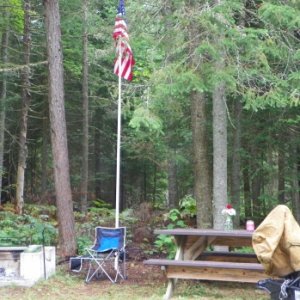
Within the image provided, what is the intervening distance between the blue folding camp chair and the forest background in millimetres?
1344

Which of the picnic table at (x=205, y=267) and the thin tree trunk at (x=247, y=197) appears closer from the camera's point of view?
the picnic table at (x=205, y=267)

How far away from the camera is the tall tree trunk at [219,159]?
7770 millimetres

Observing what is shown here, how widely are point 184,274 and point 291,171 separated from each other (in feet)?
17.8

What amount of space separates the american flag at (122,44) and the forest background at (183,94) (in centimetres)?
34

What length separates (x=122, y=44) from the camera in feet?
28.2

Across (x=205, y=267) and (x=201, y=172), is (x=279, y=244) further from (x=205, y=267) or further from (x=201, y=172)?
(x=201, y=172)

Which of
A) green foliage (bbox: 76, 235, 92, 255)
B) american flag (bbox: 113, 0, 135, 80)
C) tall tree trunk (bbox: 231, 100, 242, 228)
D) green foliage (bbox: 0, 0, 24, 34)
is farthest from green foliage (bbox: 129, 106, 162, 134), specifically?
green foliage (bbox: 0, 0, 24, 34)

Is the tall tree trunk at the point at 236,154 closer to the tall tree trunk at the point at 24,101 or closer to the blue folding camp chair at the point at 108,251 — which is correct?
the blue folding camp chair at the point at 108,251

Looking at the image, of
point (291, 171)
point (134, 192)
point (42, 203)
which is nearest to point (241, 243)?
point (291, 171)

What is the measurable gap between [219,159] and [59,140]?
121 inches

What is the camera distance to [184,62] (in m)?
7.32

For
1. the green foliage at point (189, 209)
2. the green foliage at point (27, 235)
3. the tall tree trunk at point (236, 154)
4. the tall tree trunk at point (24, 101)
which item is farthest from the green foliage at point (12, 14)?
the green foliage at point (189, 209)

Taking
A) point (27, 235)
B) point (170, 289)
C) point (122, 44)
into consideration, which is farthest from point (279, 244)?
point (27, 235)

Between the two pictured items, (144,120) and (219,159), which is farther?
(219,159)
